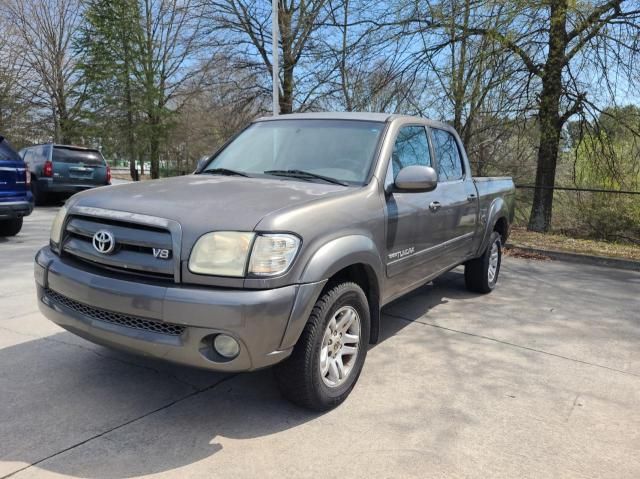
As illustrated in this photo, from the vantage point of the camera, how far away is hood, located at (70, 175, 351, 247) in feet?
8.67

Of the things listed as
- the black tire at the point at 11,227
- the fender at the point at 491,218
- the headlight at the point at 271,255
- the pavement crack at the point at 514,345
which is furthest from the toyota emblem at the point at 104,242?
the black tire at the point at 11,227

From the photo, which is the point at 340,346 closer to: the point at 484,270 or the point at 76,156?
the point at 484,270

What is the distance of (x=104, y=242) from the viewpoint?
2.79m

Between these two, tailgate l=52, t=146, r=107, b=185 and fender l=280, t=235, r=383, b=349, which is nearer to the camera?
fender l=280, t=235, r=383, b=349

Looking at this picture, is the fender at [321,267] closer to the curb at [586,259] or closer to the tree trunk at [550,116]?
the curb at [586,259]

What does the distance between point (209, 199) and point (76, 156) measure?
457 inches

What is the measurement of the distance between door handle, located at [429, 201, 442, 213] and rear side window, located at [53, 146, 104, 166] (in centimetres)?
1126

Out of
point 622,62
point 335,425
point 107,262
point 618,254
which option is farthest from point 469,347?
point 622,62

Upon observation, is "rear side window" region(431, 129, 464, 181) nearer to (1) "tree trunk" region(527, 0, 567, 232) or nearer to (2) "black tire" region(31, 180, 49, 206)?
(1) "tree trunk" region(527, 0, 567, 232)

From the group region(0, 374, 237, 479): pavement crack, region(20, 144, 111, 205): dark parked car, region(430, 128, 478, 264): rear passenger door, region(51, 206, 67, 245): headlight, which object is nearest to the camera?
region(0, 374, 237, 479): pavement crack

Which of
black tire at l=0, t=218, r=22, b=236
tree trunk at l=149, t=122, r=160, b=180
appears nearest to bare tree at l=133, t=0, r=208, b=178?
tree trunk at l=149, t=122, r=160, b=180

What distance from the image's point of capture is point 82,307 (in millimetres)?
2893

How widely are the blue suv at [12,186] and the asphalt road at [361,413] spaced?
3588 mm

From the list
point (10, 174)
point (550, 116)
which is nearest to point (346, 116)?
point (10, 174)
